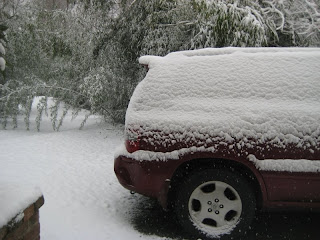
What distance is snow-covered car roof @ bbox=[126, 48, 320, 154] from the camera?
120 inches

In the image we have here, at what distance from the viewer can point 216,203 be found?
317cm

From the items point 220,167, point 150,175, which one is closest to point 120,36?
point 150,175

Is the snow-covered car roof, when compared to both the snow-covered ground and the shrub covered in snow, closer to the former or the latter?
the snow-covered ground

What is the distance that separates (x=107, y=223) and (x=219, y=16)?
468 centimetres

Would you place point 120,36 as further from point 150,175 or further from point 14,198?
point 14,198

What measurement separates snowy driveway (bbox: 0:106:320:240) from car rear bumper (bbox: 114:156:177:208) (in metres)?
0.45

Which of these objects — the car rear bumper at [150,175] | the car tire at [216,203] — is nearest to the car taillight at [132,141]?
the car rear bumper at [150,175]

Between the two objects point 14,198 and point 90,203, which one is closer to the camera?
point 14,198

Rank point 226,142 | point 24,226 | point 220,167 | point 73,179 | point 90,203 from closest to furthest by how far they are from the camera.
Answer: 1. point 24,226
2. point 226,142
3. point 220,167
4. point 90,203
5. point 73,179

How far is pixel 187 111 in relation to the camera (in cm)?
324

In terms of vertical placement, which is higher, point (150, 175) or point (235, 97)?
point (235, 97)

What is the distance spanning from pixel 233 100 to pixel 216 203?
1017 millimetres

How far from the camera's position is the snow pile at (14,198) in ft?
6.91

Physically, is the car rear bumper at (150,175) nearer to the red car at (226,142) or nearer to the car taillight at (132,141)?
the red car at (226,142)
